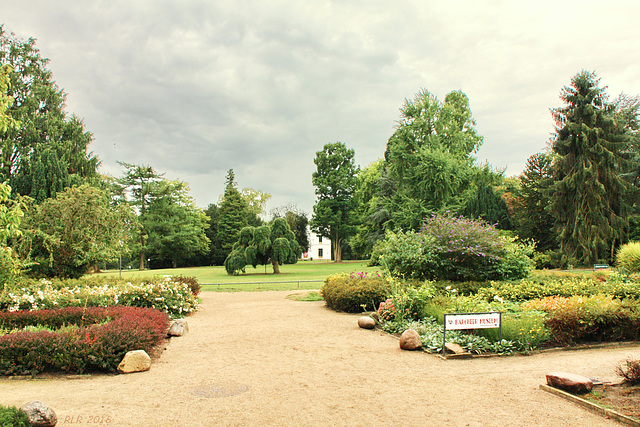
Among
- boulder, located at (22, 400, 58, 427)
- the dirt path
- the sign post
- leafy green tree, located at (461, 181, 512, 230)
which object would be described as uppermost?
leafy green tree, located at (461, 181, 512, 230)

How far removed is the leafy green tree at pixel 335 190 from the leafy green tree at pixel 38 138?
3497 cm

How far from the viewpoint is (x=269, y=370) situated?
21.1 feet

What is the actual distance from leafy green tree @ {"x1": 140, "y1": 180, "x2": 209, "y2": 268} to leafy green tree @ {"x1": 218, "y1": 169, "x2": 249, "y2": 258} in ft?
18.6

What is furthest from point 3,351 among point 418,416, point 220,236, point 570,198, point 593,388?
point 220,236

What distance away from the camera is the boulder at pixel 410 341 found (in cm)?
771

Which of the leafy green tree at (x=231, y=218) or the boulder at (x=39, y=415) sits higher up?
the leafy green tree at (x=231, y=218)

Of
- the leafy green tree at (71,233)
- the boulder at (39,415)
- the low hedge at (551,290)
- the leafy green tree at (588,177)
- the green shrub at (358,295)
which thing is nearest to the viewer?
the boulder at (39,415)

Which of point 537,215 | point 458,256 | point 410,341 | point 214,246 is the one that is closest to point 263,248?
point 458,256

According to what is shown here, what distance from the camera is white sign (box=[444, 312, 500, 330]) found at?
692 centimetres

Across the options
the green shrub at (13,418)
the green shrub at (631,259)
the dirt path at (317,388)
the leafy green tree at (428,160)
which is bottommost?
the dirt path at (317,388)

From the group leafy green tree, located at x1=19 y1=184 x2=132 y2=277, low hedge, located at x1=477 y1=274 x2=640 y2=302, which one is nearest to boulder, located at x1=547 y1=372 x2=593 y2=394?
low hedge, located at x1=477 y1=274 x2=640 y2=302

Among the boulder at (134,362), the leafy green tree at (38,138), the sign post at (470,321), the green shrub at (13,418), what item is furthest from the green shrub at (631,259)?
the leafy green tree at (38,138)

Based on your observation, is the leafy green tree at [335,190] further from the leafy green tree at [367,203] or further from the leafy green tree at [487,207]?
the leafy green tree at [487,207]

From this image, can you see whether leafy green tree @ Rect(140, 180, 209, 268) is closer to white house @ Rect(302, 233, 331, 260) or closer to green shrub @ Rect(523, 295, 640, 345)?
white house @ Rect(302, 233, 331, 260)
